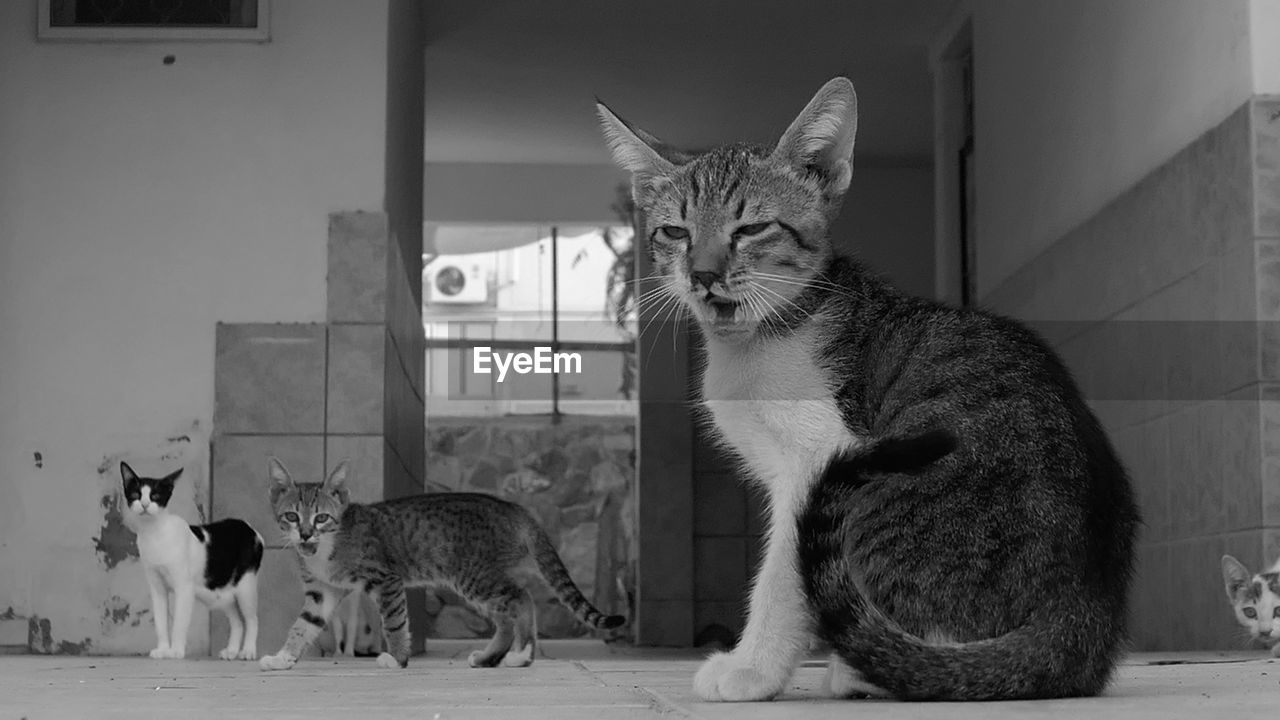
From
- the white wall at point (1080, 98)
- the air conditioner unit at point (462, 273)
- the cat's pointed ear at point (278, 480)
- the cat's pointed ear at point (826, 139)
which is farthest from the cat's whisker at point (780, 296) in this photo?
the air conditioner unit at point (462, 273)

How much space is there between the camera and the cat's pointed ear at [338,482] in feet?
15.0

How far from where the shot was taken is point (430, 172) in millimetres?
10367

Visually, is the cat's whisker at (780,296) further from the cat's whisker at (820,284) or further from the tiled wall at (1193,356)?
the tiled wall at (1193,356)

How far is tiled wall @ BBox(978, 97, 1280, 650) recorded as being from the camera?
3.76 m

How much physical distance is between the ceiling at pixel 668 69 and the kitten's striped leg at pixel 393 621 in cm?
366

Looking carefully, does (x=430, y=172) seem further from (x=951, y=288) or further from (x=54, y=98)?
(x=54, y=98)

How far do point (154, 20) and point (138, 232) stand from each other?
0.77 metres

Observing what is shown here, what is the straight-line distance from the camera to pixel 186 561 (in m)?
4.55

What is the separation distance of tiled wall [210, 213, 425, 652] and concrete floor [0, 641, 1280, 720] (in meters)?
1.23

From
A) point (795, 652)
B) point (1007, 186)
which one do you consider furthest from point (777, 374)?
point (1007, 186)

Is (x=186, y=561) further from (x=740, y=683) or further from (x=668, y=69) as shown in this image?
(x=668, y=69)

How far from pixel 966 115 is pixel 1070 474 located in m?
5.52

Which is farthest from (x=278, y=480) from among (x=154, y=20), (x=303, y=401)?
(x=154, y=20)

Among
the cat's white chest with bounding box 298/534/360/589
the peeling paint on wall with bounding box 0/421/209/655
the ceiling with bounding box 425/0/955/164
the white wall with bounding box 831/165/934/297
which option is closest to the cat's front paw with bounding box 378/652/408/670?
the cat's white chest with bounding box 298/534/360/589
